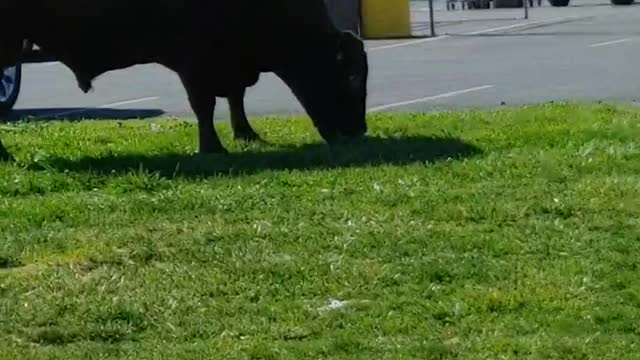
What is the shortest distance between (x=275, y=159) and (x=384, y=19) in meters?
21.6

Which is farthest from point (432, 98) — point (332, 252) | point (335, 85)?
point (332, 252)

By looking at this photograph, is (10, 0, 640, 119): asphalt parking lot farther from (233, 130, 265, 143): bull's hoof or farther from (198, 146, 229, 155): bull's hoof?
(198, 146, 229, 155): bull's hoof

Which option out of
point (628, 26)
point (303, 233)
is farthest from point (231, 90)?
point (628, 26)

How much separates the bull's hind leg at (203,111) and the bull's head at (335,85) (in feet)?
2.44

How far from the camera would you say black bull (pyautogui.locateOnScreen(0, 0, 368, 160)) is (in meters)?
12.4

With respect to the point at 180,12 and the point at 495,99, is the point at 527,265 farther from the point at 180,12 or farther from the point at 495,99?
the point at 495,99

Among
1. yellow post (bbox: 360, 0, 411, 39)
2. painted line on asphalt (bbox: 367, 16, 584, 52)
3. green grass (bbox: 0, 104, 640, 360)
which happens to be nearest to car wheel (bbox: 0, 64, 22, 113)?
green grass (bbox: 0, 104, 640, 360)

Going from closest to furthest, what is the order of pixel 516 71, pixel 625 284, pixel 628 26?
pixel 625 284, pixel 516 71, pixel 628 26

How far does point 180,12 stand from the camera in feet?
40.8

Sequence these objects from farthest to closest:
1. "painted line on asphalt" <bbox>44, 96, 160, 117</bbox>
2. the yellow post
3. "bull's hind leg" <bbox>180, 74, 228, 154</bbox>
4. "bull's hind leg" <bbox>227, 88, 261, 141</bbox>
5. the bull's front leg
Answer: the yellow post
"painted line on asphalt" <bbox>44, 96, 160, 117</bbox>
"bull's hind leg" <bbox>227, 88, 261, 141</bbox>
"bull's hind leg" <bbox>180, 74, 228, 154</bbox>
the bull's front leg

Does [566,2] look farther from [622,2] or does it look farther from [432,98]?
[432,98]

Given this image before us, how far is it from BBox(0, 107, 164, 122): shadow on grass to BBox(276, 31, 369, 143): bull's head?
4.56 meters

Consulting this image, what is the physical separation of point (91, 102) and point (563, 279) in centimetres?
1353

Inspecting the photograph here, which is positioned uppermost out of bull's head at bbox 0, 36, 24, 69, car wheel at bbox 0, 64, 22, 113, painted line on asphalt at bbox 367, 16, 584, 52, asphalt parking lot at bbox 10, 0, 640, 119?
bull's head at bbox 0, 36, 24, 69
